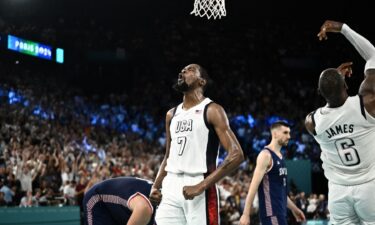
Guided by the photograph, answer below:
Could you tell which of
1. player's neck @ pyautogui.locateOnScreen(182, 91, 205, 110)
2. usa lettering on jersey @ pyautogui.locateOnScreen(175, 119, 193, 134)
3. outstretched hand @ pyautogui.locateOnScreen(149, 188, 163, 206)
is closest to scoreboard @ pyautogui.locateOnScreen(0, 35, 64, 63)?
player's neck @ pyautogui.locateOnScreen(182, 91, 205, 110)

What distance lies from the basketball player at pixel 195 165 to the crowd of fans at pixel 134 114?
6378mm

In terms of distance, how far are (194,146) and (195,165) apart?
7.4 inches

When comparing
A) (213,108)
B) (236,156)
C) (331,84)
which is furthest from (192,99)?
(331,84)

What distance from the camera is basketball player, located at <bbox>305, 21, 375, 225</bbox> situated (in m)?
5.43

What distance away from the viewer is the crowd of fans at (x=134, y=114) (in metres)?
15.2

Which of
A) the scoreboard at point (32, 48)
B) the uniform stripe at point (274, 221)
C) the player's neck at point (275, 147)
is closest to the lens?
the uniform stripe at point (274, 221)

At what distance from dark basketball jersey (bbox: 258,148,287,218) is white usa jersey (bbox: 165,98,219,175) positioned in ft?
7.39

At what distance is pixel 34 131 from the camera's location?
1772 centimetres

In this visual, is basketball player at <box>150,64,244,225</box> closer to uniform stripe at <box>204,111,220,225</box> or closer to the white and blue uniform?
uniform stripe at <box>204,111,220,225</box>

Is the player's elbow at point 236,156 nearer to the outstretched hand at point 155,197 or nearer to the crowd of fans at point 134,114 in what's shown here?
the outstretched hand at point 155,197

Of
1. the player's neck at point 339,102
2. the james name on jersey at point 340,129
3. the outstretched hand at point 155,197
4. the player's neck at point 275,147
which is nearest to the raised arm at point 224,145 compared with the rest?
the outstretched hand at point 155,197

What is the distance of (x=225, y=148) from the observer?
562 cm

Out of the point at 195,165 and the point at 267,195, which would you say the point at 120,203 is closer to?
the point at 195,165

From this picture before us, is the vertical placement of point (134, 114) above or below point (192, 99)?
above
